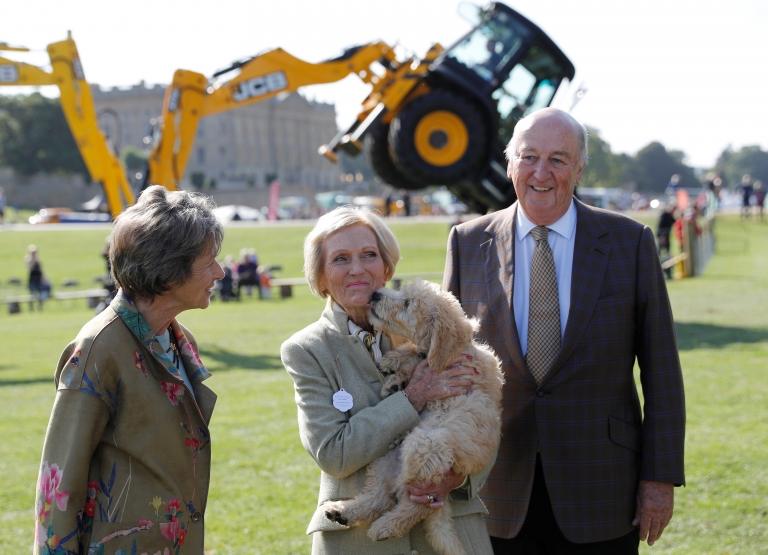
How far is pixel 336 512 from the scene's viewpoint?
3.26 metres

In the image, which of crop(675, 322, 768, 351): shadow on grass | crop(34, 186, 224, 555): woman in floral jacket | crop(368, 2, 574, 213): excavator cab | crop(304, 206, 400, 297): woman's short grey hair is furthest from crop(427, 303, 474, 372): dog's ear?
crop(368, 2, 574, 213): excavator cab

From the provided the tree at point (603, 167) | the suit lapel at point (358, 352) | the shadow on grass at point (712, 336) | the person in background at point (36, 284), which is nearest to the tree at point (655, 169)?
the tree at point (603, 167)

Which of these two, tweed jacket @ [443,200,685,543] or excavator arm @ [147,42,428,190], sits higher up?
excavator arm @ [147,42,428,190]

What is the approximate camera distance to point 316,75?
19.7m

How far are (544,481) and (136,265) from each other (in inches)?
70.7

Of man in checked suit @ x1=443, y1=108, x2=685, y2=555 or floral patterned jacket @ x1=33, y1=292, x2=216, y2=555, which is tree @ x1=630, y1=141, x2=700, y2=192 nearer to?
man in checked suit @ x1=443, y1=108, x2=685, y2=555

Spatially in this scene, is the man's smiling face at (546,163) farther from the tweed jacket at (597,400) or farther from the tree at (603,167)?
the tree at (603,167)

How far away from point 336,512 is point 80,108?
1662cm

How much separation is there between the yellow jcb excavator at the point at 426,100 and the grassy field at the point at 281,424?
3.59 metres

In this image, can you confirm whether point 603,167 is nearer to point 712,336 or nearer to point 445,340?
point 712,336

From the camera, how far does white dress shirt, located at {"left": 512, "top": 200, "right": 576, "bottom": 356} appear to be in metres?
3.84

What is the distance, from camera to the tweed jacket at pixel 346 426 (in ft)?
10.5

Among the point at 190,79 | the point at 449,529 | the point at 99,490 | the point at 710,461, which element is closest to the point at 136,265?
the point at 99,490

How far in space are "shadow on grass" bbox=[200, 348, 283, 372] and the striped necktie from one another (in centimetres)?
928
